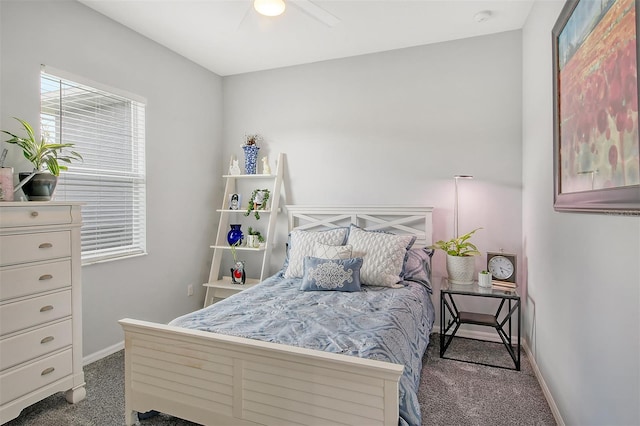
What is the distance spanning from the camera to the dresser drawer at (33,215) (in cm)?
184

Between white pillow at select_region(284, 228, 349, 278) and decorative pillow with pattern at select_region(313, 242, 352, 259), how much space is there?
136 mm

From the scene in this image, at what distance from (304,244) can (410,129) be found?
154 cm

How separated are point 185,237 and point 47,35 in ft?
6.62

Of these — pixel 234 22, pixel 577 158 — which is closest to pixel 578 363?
pixel 577 158

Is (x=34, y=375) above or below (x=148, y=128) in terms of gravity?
below

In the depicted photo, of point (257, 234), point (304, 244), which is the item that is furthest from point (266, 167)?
point (304, 244)

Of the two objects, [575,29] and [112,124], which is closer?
[575,29]

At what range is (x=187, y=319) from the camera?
2066 mm

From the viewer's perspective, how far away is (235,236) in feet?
12.5

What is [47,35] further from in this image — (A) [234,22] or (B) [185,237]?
(B) [185,237]

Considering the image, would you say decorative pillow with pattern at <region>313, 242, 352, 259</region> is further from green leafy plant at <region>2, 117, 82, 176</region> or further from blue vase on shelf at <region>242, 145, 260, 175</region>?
green leafy plant at <region>2, 117, 82, 176</region>

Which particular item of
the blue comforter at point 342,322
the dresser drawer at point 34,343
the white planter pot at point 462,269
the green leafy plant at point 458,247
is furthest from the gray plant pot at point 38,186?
the white planter pot at point 462,269

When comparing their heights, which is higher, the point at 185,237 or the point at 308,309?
the point at 185,237

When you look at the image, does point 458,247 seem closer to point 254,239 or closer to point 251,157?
point 254,239
